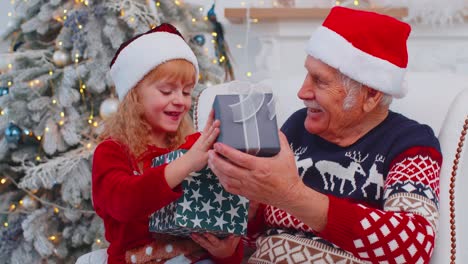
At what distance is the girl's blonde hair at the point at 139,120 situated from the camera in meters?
1.59

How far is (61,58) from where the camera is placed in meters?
2.71

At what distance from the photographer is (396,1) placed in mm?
3451

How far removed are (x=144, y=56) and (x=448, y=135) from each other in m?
0.79

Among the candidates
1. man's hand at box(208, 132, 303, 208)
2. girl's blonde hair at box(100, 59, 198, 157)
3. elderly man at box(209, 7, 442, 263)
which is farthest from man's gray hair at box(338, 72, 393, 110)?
girl's blonde hair at box(100, 59, 198, 157)

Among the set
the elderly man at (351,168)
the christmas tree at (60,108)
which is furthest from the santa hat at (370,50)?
the christmas tree at (60,108)

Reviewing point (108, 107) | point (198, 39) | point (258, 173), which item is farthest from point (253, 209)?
point (198, 39)

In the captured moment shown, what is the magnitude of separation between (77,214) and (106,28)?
805 millimetres

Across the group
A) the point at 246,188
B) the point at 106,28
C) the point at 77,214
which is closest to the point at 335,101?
the point at 246,188

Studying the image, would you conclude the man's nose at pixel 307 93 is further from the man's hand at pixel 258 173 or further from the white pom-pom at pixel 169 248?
the white pom-pom at pixel 169 248

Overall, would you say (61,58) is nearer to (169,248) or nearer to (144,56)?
(144,56)

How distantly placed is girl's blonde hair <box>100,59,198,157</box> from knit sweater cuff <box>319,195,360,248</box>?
22.1 inches

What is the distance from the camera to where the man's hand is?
3.76 ft

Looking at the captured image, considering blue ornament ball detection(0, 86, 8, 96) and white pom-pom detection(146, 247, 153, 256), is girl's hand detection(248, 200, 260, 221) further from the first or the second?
blue ornament ball detection(0, 86, 8, 96)

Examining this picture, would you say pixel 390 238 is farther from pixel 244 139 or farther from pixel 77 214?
pixel 77 214
